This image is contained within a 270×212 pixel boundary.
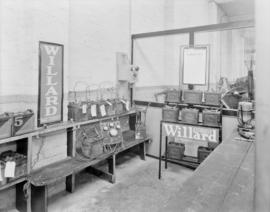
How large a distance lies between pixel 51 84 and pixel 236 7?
6.03 metres

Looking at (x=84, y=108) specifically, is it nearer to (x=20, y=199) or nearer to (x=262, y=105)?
(x=20, y=199)

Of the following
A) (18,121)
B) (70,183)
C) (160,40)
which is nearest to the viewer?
(18,121)

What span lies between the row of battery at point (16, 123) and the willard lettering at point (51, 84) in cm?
34

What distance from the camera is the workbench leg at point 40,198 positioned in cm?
259

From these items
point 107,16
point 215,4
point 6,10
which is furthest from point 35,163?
point 215,4

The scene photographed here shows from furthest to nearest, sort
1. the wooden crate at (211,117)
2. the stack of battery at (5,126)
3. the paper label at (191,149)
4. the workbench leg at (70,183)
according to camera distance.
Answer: the paper label at (191,149), the wooden crate at (211,117), the workbench leg at (70,183), the stack of battery at (5,126)

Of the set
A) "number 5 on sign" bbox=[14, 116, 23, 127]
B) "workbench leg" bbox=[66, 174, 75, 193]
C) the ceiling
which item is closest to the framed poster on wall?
"workbench leg" bbox=[66, 174, 75, 193]

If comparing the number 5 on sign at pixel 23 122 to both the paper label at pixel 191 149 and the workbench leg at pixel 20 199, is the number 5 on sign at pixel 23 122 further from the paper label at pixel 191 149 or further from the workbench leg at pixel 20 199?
the paper label at pixel 191 149

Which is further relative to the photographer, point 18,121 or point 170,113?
point 170,113

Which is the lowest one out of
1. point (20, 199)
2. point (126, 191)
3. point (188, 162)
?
point (126, 191)

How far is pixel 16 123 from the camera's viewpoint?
2.42 meters

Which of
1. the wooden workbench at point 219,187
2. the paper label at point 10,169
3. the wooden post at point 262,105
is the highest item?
the wooden post at point 262,105

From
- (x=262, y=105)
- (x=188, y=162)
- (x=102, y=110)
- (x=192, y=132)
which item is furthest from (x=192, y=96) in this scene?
(x=262, y=105)

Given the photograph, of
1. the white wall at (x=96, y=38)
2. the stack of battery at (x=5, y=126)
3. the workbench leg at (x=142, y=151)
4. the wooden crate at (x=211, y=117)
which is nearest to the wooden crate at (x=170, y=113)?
the wooden crate at (x=211, y=117)
